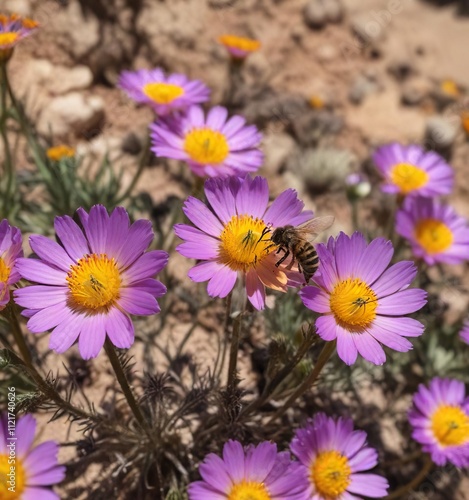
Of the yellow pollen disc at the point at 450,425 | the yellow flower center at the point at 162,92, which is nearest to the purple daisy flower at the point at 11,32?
the yellow flower center at the point at 162,92

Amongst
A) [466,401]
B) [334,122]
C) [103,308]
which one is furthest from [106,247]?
[334,122]

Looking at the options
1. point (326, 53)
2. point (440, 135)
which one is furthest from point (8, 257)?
point (326, 53)

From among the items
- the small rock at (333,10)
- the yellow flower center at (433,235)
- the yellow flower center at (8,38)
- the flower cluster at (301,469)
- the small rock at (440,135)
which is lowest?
the flower cluster at (301,469)

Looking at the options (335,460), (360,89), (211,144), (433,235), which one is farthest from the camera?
(360,89)

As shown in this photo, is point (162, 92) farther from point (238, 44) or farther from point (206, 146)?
point (238, 44)

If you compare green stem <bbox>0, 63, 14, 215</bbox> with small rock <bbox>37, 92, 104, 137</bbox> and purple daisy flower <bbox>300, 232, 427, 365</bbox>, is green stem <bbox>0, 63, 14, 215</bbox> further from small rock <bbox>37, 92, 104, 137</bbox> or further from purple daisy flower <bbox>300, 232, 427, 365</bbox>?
purple daisy flower <bbox>300, 232, 427, 365</bbox>

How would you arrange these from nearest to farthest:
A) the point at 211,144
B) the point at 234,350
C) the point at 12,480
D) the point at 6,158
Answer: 1. the point at 12,480
2. the point at 234,350
3. the point at 211,144
4. the point at 6,158

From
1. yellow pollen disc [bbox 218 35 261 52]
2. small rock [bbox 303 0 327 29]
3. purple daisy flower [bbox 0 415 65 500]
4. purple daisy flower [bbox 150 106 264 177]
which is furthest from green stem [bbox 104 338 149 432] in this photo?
small rock [bbox 303 0 327 29]

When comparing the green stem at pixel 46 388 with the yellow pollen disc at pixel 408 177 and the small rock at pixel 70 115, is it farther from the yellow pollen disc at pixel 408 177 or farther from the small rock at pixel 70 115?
the yellow pollen disc at pixel 408 177
